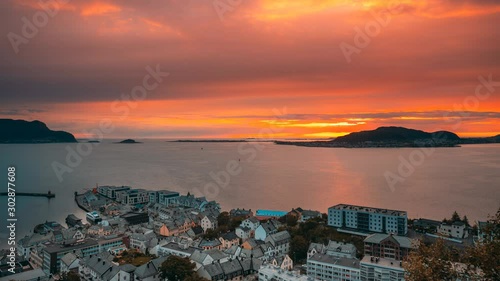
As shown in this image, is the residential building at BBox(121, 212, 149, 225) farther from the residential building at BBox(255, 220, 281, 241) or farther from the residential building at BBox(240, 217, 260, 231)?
the residential building at BBox(255, 220, 281, 241)

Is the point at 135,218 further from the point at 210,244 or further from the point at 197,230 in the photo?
the point at 210,244

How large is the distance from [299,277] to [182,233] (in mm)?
6724

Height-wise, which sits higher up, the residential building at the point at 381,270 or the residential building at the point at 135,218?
the residential building at the point at 381,270

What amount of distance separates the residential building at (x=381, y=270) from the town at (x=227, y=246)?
22 mm

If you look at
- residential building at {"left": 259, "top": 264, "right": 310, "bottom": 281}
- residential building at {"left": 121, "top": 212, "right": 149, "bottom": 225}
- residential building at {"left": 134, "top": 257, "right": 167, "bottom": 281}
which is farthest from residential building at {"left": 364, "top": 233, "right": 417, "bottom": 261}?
residential building at {"left": 121, "top": 212, "right": 149, "bottom": 225}

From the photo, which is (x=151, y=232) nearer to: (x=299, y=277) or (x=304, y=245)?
(x=304, y=245)

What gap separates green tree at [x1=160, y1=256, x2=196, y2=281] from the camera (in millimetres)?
7996

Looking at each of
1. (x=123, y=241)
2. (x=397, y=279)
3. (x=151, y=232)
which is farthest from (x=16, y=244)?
(x=397, y=279)

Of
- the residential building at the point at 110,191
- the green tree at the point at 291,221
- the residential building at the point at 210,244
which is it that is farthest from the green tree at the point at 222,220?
the residential building at the point at 110,191

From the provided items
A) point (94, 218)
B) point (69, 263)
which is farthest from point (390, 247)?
point (94, 218)

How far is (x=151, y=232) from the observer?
12367mm

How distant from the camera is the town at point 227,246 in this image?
27.6 feet

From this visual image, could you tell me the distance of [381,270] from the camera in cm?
806

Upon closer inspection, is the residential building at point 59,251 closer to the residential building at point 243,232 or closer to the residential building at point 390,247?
the residential building at point 243,232
